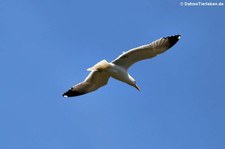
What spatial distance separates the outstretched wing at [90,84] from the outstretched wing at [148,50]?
0.75m

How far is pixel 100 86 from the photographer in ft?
89.1

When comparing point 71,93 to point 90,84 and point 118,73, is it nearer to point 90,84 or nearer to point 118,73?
point 90,84

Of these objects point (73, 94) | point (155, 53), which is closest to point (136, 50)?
point (155, 53)

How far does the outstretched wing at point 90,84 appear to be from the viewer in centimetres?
2655

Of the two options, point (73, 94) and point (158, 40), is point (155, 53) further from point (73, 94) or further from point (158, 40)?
point (73, 94)

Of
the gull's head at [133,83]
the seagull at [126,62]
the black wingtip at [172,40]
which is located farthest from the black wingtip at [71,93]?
the black wingtip at [172,40]

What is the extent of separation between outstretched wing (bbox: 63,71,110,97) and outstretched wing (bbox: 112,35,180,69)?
2.47 feet

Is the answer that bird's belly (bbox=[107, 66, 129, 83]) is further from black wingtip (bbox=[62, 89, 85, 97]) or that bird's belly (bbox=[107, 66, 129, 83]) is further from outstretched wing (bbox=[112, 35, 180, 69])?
black wingtip (bbox=[62, 89, 85, 97])

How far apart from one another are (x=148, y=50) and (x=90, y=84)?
8.44 feet

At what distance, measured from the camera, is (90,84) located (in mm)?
27031

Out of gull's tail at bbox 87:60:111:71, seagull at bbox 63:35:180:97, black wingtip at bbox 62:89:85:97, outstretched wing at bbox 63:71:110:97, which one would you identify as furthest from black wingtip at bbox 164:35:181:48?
black wingtip at bbox 62:89:85:97

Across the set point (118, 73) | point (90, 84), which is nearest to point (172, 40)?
point (118, 73)

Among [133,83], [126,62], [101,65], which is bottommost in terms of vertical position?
[133,83]

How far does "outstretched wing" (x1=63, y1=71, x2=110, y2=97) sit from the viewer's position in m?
26.6
